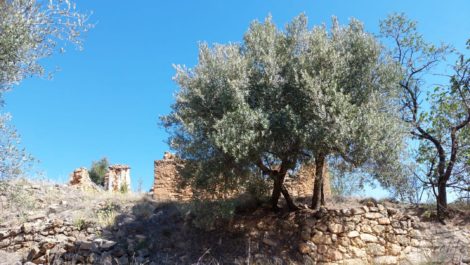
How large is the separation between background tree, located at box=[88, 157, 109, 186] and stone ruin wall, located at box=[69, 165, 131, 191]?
10878 mm

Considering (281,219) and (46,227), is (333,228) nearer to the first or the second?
(281,219)

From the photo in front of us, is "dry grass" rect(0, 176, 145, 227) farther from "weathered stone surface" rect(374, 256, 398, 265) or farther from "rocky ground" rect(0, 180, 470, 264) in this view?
"weathered stone surface" rect(374, 256, 398, 265)

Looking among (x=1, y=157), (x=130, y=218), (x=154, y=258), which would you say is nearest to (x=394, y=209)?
(x=154, y=258)

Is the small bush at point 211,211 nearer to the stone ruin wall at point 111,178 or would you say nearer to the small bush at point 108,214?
the small bush at point 108,214

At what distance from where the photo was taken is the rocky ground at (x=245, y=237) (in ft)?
36.6

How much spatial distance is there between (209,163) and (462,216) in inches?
325

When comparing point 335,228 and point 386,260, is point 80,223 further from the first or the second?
point 386,260

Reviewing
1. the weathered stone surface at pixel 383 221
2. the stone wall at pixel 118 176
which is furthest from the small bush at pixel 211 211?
the stone wall at pixel 118 176

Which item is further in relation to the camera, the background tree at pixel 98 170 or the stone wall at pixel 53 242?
the background tree at pixel 98 170

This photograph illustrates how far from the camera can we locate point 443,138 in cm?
1280

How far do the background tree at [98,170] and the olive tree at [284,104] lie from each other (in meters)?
22.0

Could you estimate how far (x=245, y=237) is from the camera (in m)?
11.8

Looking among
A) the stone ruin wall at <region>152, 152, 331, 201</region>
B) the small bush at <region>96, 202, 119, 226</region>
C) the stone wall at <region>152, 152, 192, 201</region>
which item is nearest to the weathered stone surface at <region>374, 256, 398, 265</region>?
the stone ruin wall at <region>152, 152, 331, 201</region>

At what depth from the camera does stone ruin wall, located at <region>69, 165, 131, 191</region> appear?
64.2ft
